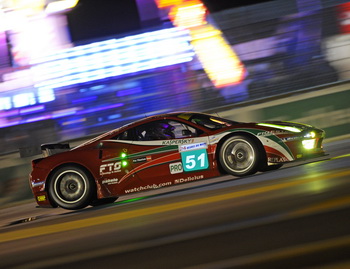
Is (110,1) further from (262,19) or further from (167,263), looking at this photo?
(167,263)

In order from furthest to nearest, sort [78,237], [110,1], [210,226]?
1. [110,1]
2. [78,237]
3. [210,226]

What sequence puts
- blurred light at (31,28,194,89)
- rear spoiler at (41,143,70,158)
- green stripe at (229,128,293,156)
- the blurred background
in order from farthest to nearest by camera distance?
blurred light at (31,28,194,89) → the blurred background → rear spoiler at (41,143,70,158) → green stripe at (229,128,293,156)

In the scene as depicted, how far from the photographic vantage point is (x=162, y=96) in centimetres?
1382

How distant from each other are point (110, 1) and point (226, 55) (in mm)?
4090

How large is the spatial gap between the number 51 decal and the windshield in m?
0.47

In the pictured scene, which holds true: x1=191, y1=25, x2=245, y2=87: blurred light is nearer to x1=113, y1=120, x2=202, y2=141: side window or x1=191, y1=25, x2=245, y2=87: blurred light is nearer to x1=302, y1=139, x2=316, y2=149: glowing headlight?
x1=113, y1=120, x2=202, y2=141: side window

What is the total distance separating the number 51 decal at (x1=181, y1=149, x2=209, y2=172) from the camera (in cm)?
760

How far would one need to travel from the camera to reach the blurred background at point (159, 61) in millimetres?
13461

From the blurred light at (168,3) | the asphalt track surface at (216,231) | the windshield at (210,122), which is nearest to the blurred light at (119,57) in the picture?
the blurred light at (168,3)

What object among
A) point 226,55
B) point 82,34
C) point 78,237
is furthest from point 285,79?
point 78,237

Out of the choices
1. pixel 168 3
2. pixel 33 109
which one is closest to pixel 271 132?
pixel 168 3

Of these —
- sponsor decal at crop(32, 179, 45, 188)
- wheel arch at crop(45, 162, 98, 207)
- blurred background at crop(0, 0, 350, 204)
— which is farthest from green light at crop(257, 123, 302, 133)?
blurred background at crop(0, 0, 350, 204)

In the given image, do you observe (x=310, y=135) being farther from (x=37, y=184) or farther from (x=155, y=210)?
(x=37, y=184)

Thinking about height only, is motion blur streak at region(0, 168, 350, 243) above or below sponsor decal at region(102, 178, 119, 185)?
below
